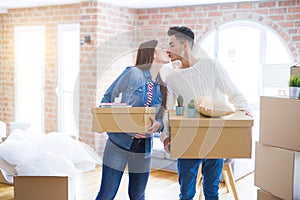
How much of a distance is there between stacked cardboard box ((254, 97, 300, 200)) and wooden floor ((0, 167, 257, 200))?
1.17 m

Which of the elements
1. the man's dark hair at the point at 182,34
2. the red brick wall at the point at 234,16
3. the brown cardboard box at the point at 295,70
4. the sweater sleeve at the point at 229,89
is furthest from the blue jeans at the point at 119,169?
the red brick wall at the point at 234,16

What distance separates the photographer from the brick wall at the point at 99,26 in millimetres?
4125

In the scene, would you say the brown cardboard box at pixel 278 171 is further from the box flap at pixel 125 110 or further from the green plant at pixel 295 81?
the box flap at pixel 125 110

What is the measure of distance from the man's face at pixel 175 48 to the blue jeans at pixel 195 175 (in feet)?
1.96

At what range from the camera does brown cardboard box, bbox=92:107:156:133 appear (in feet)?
6.31

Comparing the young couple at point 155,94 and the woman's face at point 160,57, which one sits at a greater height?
the woman's face at point 160,57

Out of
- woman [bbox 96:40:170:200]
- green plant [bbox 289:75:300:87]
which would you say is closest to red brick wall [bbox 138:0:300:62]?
green plant [bbox 289:75:300:87]

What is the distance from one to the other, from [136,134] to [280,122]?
2.83 ft

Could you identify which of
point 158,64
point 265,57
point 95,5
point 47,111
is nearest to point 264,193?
point 158,64

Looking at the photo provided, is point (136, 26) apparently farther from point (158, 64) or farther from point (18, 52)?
point (158, 64)

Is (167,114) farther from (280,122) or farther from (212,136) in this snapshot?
(280,122)

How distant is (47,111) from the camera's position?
5.41 meters

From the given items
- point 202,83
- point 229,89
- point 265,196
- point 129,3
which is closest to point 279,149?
point 265,196

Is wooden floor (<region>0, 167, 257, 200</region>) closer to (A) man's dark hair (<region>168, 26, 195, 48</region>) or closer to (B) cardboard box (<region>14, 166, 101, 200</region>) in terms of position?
(B) cardboard box (<region>14, 166, 101, 200</region>)
